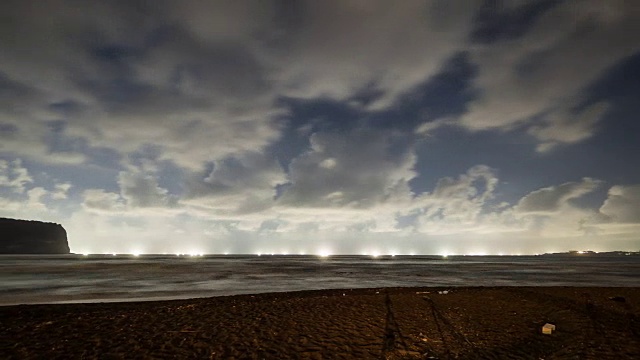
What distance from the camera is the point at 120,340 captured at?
1314 cm

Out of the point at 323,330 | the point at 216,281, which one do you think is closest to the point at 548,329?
the point at 323,330

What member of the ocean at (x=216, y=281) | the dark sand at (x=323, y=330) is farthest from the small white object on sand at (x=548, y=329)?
the ocean at (x=216, y=281)

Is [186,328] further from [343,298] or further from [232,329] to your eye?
[343,298]

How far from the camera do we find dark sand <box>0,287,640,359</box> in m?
12.1

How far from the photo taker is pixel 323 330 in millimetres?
15055

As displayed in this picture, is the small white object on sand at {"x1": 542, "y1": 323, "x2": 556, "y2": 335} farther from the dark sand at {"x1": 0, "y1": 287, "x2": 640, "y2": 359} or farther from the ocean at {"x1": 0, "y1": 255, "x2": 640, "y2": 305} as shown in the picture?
the ocean at {"x1": 0, "y1": 255, "x2": 640, "y2": 305}

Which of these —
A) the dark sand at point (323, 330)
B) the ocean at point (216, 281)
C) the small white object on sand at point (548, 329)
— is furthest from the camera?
the ocean at point (216, 281)

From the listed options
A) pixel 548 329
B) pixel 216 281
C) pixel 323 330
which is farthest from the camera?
pixel 216 281

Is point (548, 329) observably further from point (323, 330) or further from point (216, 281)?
point (216, 281)

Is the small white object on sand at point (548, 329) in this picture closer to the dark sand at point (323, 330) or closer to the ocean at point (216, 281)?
the dark sand at point (323, 330)

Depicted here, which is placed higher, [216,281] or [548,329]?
[548,329]

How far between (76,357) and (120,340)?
6.04 feet

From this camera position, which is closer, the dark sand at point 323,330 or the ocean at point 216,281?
the dark sand at point 323,330

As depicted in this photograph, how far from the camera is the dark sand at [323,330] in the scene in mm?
12148
